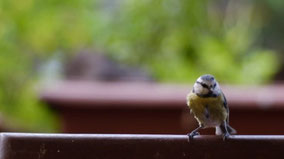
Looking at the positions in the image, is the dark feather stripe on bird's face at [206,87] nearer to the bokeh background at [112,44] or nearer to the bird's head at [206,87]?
the bird's head at [206,87]

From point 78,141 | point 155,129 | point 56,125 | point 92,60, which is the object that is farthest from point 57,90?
point 78,141

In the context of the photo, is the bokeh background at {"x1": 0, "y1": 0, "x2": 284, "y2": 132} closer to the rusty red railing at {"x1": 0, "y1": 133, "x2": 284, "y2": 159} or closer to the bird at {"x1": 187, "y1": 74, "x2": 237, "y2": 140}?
the bird at {"x1": 187, "y1": 74, "x2": 237, "y2": 140}

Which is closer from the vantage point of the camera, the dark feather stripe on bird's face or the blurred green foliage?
the dark feather stripe on bird's face

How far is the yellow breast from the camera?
10.8 ft

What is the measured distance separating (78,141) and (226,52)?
13.2 feet

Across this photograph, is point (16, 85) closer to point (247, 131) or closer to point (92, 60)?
point (247, 131)

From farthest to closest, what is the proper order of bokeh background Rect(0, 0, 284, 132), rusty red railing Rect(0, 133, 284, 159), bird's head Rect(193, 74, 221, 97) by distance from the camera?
bokeh background Rect(0, 0, 284, 132), bird's head Rect(193, 74, 221, 97), rusty red railing Rect(0, 133, 284, 159)

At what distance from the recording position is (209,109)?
3.30 m

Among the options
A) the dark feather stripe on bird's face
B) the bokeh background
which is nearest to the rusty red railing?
the dark feather stripe on bird's face

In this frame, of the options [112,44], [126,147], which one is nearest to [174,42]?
[112,44]

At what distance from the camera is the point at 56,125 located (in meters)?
6.30

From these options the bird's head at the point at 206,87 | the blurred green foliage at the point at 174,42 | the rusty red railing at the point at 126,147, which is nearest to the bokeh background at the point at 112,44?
the blurred green foliage at the point at 174,42

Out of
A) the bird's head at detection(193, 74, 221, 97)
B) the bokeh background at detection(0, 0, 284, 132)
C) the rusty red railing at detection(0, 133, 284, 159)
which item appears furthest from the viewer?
the bokeh background at detection(0, 0, 284, 132)

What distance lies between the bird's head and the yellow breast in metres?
0.02
